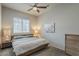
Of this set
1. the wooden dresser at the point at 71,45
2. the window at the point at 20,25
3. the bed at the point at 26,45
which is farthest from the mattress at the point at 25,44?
the wooden dresser at the point at 71,45

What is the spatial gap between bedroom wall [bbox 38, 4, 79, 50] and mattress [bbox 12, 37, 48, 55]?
206 mm

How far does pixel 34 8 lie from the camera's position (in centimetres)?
192

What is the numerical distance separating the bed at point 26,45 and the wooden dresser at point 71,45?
16.5 inches

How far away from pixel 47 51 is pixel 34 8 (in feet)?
2.95

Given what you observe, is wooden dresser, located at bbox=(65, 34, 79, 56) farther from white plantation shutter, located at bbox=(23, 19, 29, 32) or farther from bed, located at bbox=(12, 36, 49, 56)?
white plantation shutter, located at bbox=(23, 19, 29, 32)

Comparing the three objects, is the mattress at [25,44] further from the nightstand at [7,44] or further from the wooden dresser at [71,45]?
the wooden dresser at [71,45]

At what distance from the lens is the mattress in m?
1.79

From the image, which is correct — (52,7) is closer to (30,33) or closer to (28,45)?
(30,33)

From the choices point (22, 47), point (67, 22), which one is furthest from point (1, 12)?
point (67, 22)

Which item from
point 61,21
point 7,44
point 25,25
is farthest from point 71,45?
point 7,44

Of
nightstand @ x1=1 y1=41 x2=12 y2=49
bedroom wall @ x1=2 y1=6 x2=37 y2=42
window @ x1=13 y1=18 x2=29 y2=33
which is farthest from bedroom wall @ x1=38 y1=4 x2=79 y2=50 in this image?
nightstand @ x1=1 y1=41 x2=12 y2=49

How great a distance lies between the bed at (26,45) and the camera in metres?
1.80

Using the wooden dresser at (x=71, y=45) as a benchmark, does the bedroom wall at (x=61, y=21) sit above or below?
above

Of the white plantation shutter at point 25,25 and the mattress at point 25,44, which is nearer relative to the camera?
the mattress at point 25,44
